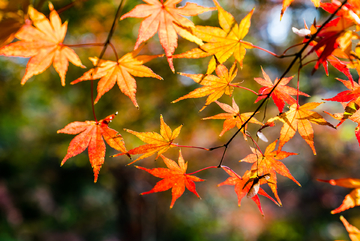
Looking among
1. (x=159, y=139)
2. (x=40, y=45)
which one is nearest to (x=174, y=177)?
(x=159, y=139)

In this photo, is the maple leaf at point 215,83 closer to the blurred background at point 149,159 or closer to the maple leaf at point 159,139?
the maple leaf at point 159,139

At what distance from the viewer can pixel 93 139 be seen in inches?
20.7

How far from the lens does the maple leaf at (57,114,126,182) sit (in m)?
0.49

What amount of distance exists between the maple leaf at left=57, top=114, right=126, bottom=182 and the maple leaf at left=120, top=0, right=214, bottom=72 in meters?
0.21

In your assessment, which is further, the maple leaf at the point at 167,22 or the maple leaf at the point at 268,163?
the maple leaf at the point at 268,163

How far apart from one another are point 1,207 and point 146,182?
2.84 metres

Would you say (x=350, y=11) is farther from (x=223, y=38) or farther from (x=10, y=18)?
(x=10, y=18)

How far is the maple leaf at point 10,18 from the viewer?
39 centimetres

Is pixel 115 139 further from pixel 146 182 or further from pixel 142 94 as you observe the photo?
pixel 146 182

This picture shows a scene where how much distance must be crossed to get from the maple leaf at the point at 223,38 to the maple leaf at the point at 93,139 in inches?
9.7

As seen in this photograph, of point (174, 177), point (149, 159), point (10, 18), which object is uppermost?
point (10, 18)

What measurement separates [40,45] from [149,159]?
3344 mm

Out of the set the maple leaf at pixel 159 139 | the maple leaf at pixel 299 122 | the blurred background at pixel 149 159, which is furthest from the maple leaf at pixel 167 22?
the blurred background at pixel 149 159

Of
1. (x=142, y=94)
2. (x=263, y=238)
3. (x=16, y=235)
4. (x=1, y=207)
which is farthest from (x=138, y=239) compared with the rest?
(x=142, y=94)
